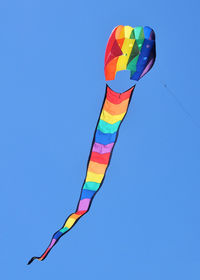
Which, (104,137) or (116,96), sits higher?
(116,96)

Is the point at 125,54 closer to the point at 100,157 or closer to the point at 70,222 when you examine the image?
the point at 100,157

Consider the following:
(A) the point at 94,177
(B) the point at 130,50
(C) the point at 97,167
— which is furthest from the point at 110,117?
(B) the point at 130,50

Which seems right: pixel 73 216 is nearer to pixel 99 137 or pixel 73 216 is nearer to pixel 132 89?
pixel 99 137

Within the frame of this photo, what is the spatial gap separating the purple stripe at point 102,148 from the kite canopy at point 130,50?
39.2 inches

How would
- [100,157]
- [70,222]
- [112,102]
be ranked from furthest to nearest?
[100,157] < [112,102] < [70,222]

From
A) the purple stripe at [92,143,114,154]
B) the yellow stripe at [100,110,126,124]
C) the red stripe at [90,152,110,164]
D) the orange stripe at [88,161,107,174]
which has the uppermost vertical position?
the yellow stripe at [100,110,126,124]

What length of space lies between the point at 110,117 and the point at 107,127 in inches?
6.3

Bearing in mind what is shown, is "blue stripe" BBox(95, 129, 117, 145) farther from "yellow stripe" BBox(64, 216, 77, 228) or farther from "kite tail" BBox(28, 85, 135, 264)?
"yellow stripe" BBox(64, 216, 77, 228)

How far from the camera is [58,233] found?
5152mm

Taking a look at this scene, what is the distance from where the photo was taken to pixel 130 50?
17.6 feet

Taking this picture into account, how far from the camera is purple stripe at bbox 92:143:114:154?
5.34 m

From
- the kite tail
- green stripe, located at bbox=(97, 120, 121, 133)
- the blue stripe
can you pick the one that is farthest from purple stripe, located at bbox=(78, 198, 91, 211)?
green stripe, located at bbox=(97, 120, 121, 133)

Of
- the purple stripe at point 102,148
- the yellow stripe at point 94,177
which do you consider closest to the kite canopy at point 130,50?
the purple stripe at point 102,148

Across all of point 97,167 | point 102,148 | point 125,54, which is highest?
point 125,54
